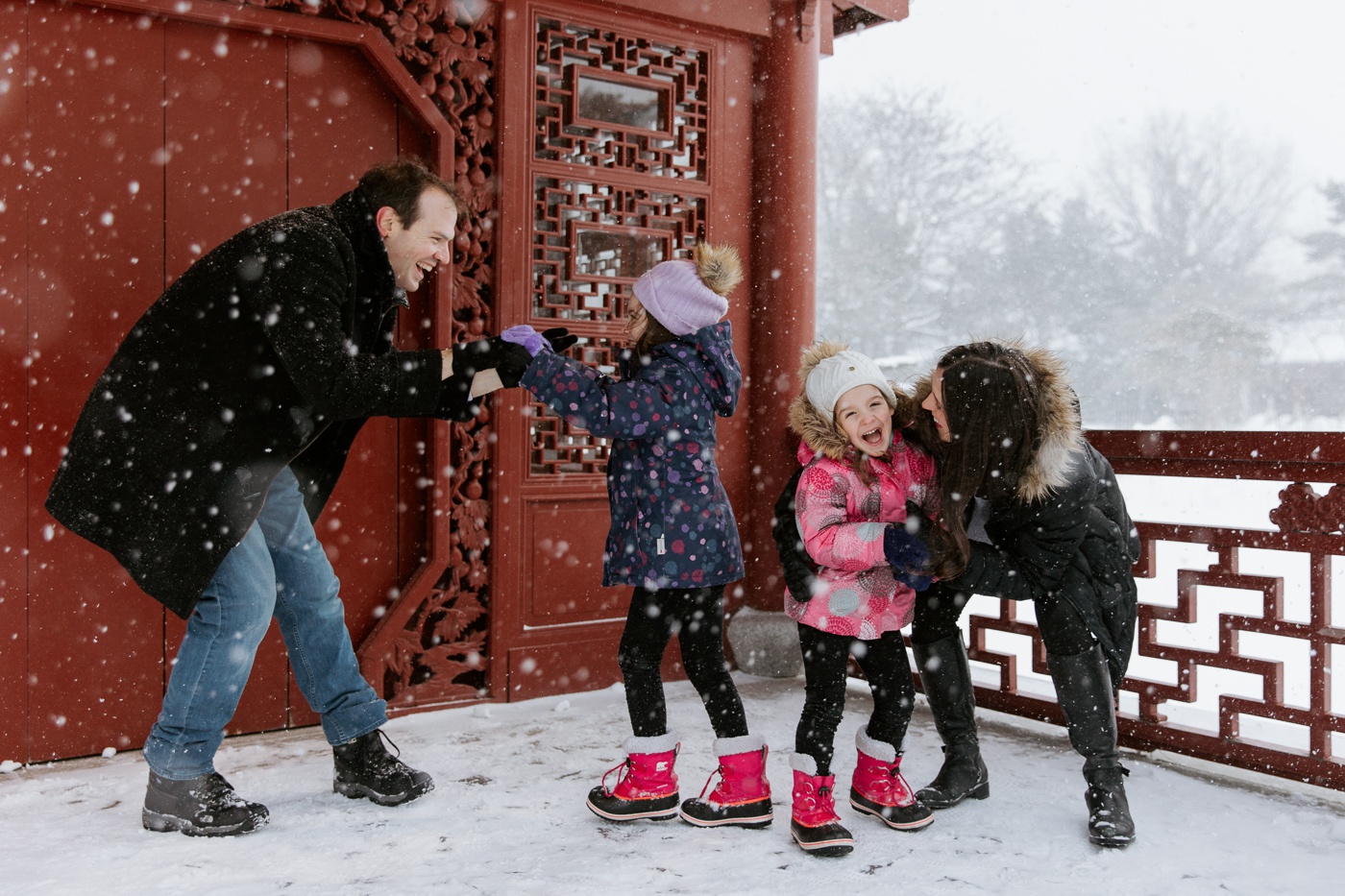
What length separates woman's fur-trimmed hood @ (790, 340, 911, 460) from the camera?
2.52 metres

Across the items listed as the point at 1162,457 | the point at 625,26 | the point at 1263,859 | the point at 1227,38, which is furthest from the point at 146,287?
the point at 1227,38

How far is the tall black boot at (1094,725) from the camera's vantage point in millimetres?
2482

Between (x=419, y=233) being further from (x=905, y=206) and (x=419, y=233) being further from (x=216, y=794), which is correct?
(x=905, y=206)

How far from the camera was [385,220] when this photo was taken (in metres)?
2.64

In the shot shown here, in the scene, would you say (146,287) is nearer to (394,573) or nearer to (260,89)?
(260,89)

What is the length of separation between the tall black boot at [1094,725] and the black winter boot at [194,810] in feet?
6.49

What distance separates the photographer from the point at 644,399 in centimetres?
248

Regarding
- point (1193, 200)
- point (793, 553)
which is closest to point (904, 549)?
point (793, 553)

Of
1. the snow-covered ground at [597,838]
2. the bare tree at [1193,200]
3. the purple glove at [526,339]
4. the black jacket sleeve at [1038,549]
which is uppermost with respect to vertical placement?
the bare tree at [1193,200]

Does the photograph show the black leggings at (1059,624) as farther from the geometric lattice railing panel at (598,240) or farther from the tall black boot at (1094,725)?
the geometric lattice railing panel at (598,240)

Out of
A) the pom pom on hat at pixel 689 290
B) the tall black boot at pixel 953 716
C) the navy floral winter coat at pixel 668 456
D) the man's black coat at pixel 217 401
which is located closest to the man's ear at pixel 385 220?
the man's black coat at pixel 217 401

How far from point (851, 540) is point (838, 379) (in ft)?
1.29

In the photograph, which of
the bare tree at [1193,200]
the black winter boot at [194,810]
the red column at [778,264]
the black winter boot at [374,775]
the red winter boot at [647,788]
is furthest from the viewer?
the bare tree at [1193,200]

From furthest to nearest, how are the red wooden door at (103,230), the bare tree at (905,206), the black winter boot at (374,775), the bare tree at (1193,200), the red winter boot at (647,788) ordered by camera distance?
the bare tree at (905,206)
the bare tree at (1193,200)
the red wooden door at (103,230)
the black winter boot at (374,775)
the red winter boot at (647,788)
